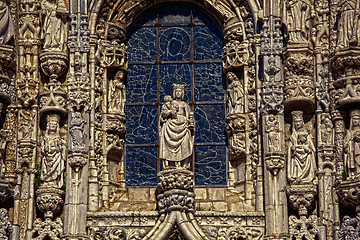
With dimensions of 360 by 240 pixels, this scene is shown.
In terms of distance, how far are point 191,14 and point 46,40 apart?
318cm

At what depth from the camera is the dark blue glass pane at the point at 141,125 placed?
25906 mm

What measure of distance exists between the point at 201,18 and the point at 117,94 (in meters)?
2.45

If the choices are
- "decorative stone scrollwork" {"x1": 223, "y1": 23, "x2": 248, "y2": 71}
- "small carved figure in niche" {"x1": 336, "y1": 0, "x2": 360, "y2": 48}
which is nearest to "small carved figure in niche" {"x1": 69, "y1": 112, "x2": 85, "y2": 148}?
"decorative stone scrollwork" {"x1": 223, "y1": 23, "x2": 248, "y2": 71}

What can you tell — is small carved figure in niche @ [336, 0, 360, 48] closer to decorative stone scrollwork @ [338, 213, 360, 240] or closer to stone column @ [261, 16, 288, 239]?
stone column @ [261, 16, 288, 239]

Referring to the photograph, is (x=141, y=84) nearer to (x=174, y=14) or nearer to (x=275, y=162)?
(x=174, y=14)

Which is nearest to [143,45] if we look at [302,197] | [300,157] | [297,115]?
[297,115]

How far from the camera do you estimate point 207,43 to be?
26516 millimetres

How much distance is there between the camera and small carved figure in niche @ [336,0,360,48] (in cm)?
2473

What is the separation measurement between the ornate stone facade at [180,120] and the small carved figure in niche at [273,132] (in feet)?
0.09

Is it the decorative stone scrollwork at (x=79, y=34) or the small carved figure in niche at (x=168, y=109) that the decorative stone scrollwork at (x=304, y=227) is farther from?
the decorative stone scrollwork at (x=79, y=34)

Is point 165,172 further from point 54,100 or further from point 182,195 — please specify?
point 54,100

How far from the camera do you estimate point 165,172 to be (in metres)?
24.2

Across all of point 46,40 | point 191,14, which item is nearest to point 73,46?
point 46,40

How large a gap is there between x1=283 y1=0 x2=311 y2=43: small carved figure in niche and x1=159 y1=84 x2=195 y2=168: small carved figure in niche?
2.65 m
